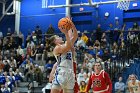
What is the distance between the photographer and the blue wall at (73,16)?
22.0 m

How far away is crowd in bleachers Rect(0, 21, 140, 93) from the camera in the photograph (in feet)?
51.4

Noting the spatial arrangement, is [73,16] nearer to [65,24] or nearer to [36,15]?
[36,15]

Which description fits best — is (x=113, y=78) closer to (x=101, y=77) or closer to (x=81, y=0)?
(x=101, y=77)

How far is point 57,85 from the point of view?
661 cm

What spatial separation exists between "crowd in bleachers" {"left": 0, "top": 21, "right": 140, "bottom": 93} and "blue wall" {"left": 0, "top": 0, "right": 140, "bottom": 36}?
3.24 ft

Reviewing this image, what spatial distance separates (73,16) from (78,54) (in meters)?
6.38

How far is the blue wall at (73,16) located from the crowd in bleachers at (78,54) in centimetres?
99

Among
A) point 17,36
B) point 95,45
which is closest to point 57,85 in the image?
point 95,45

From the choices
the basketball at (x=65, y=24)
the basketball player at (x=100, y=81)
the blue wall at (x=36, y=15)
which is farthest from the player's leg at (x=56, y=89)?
the blue wall at (x=36, y=15)

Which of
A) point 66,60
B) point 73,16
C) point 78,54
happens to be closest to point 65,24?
point 66,60

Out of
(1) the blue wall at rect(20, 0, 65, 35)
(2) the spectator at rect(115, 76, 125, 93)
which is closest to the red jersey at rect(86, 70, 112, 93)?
(2) the spectator at rect(115, 76, 125, 93)

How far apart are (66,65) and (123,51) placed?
9527 mm

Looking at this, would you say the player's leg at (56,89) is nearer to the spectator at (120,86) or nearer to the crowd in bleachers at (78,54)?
the spectator at (120,86)

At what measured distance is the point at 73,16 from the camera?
78.4ft
